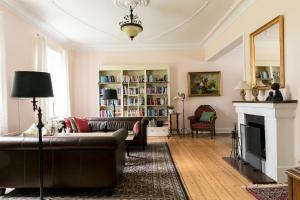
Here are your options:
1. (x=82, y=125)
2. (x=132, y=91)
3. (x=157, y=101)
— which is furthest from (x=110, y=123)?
(x=157, y=101)

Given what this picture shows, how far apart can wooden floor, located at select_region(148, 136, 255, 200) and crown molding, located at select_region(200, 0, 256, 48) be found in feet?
10.0

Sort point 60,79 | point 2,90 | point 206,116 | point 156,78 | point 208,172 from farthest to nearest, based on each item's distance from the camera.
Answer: point 156,78, point 206,116, point 60,79, point 2,90, point 208,172

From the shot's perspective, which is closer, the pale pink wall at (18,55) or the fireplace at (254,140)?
the fireplace at (254,140)

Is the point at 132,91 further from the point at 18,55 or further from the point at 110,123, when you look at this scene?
the point at 18,55

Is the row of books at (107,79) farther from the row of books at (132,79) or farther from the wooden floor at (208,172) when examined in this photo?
the wooden floor at (208,172)

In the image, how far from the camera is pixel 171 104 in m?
7.91

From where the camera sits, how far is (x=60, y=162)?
278cm

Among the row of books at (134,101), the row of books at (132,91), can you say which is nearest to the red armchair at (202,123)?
the row of books at (134,101)

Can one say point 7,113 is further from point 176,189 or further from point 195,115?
point 195,115

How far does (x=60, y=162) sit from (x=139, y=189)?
1108 mm

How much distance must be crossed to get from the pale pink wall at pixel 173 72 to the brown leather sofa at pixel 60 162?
16.7 ft

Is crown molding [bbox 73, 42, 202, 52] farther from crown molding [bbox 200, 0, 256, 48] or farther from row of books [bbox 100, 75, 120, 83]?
row of books [bbox 100, 75, 120, 83]

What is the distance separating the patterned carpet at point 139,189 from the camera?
283 centimetres

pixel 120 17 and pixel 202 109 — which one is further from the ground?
pixel 120 17
